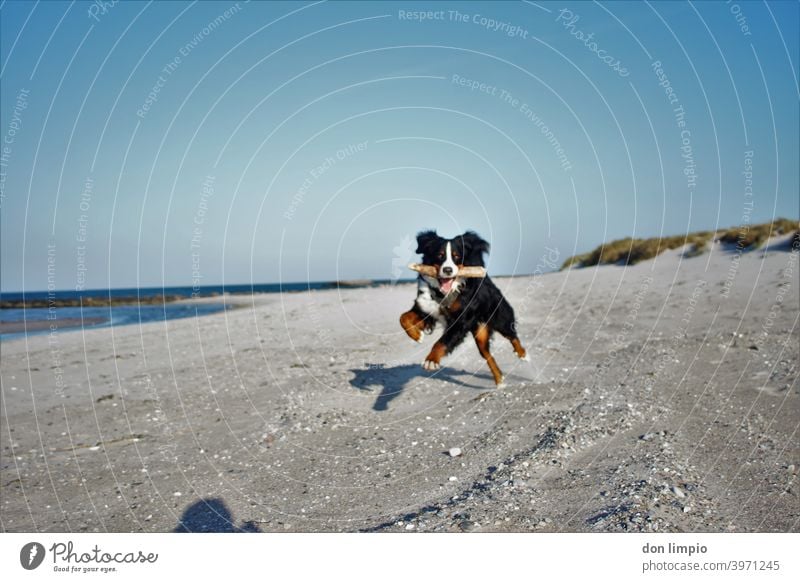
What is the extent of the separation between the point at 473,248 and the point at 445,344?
4.39ft

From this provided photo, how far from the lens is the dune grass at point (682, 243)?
19.2m

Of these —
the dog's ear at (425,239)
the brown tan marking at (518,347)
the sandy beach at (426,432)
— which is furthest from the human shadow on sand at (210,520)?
the brown tan marking at (518,347)

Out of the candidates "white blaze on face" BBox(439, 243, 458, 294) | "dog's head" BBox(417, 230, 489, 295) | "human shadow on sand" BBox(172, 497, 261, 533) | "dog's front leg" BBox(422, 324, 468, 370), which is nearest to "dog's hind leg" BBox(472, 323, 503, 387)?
"dog's front leg" BBox(422, 324, 468, 370)

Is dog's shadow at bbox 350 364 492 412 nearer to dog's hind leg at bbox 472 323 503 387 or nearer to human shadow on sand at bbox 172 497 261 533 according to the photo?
dog's hind leg at bbox 472 323 503 387

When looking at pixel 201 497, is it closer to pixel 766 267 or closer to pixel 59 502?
pixel 59 502

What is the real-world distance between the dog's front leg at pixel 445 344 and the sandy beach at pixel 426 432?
3.02ft

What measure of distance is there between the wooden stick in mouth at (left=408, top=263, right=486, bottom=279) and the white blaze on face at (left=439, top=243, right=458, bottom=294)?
0.32ft

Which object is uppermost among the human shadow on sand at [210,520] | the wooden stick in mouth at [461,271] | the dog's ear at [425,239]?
the dog's ear at [425,239]

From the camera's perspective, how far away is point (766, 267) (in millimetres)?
16141

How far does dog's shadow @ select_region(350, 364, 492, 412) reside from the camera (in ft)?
30.1

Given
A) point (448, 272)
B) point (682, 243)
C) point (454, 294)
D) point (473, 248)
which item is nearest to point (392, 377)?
point (454, 294)

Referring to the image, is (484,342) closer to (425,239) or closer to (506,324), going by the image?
(506,324)

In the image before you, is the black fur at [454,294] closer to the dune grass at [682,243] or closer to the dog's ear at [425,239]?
the dog's ear at [425,239]
